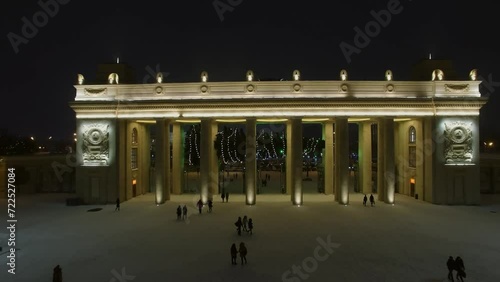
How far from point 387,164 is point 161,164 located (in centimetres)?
2309

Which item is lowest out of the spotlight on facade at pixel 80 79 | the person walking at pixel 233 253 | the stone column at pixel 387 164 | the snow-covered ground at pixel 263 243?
the snow-covered ground at pixel 263 243

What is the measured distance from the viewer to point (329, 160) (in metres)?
42.0

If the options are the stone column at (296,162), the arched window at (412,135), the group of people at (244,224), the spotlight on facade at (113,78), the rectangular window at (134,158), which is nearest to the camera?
the group of people at (244,224)

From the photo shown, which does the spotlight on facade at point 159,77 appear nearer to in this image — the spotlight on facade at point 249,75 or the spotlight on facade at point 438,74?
the spotlight on facade at point 249,75

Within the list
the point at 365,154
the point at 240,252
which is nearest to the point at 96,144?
the point at 240,252

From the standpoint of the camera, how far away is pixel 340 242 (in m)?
20.8

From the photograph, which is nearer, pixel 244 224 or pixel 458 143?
pixel 244 224

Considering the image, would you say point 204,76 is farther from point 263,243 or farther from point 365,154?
point 365,154

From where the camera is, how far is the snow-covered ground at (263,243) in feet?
51.8

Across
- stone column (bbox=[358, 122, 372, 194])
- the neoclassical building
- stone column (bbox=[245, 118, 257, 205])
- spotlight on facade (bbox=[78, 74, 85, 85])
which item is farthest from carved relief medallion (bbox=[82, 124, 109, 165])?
stone column (bbox=[358, 122, 372, 194])

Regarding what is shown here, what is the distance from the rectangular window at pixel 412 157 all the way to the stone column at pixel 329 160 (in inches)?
340

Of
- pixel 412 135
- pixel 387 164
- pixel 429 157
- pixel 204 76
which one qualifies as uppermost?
pixel 204 76

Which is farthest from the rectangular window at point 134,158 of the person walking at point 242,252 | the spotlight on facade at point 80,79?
the person walking at point 242,252

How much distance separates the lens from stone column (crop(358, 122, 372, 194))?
1658 inches
